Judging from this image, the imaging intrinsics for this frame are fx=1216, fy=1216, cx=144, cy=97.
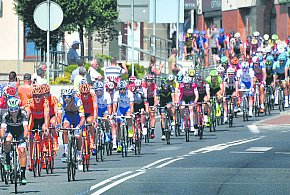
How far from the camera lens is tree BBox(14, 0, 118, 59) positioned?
45.5 meters

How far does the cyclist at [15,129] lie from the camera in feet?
65.1

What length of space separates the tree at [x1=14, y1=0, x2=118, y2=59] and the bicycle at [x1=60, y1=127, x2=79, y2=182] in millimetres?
23111

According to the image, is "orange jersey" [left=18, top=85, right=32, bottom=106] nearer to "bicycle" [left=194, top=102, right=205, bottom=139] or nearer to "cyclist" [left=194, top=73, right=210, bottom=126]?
"bicycle" [left=194, top=102, right=205, bottom=139]

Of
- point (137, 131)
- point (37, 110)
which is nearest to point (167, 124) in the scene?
point (137, 131)

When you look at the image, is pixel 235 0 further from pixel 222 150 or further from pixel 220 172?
pixel 220 172

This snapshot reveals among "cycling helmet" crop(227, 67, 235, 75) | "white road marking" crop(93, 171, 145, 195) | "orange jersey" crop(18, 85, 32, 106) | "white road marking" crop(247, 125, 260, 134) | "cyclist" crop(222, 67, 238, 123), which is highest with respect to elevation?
"cycling helmet" crop(227, 67, 235, 75)

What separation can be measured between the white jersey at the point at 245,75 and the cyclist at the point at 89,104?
12591mm

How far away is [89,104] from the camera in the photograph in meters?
24.4

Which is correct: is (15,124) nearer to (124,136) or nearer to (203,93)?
(124,136)

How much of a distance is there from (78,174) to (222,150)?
550 centimetres

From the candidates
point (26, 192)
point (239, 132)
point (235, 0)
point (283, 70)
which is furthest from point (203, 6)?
point (26, 192)

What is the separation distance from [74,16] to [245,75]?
37.4ft

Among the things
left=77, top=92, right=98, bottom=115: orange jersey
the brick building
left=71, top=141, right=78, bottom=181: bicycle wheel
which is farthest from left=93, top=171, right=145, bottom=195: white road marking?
the brick building

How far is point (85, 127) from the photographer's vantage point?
23.7m
